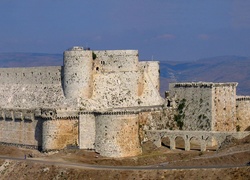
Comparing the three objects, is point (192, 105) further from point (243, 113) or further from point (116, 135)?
point (116, 135)

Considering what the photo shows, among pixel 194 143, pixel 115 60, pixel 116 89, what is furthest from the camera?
pixel 115 60

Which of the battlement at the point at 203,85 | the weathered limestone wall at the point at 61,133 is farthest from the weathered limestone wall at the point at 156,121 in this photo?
the weathered limestone wall at the point at 61,133

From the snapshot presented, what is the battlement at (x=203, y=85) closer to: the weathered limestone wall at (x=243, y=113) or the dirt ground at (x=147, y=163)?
the weathered limestone wall at (x=243, y=113)

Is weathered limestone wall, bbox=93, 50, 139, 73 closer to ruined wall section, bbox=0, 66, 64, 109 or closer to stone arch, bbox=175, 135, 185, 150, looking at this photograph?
ruined wall section, bbox=0, 66, 64, 109

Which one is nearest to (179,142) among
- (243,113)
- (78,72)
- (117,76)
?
(243,113)

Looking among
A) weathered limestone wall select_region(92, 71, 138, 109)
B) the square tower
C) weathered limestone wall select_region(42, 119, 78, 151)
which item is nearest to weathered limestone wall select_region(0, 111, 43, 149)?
weathered limestone wall select_region(42, 119, 78, 151)

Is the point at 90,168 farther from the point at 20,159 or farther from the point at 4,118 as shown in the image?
the point at 4,118

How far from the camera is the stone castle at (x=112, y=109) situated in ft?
306

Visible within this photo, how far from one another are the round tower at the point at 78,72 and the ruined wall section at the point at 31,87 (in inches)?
94.4

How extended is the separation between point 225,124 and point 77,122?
62.4ft

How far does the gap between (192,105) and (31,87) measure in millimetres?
21708

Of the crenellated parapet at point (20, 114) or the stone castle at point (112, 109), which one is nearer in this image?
the stone castle at point (112, 109)

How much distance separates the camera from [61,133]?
9550 cm

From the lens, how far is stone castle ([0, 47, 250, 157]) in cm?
9338
